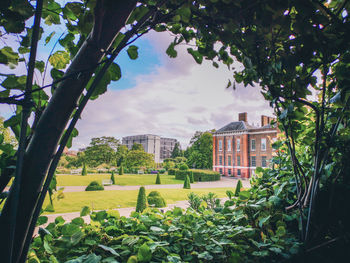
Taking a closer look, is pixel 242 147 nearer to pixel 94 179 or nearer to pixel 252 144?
pixel 252 144

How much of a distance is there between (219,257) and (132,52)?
1.31m

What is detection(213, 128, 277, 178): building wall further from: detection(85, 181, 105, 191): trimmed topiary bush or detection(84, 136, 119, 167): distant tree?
detection(85, 181, 105, 191): trimmed topiary bush

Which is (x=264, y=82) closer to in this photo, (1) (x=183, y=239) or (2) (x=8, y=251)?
(1) (x=183, y=239)

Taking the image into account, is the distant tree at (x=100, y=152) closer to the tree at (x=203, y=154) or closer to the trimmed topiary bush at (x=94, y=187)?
the tree at (x=203, y=154)

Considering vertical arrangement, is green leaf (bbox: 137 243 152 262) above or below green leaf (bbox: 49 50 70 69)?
below

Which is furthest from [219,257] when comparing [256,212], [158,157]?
[158,157]

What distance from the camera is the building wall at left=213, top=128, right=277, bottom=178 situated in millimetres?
32950

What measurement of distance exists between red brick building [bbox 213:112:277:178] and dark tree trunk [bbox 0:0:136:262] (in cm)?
3410

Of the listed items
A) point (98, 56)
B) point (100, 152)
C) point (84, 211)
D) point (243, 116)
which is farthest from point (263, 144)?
point (98, 56)

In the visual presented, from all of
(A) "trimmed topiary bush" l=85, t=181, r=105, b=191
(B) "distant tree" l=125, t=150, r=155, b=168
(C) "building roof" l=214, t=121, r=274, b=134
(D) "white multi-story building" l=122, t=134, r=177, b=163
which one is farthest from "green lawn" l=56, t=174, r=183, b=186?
(D) "white multi-story building" l=122, t=134, r=177, b=163

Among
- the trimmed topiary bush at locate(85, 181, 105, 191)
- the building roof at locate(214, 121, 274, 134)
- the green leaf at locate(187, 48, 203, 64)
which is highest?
the building roof at locate(214, 121, 274, 134)

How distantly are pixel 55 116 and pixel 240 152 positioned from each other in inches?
1450

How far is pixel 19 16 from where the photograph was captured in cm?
93

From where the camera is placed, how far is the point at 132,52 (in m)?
1.12
